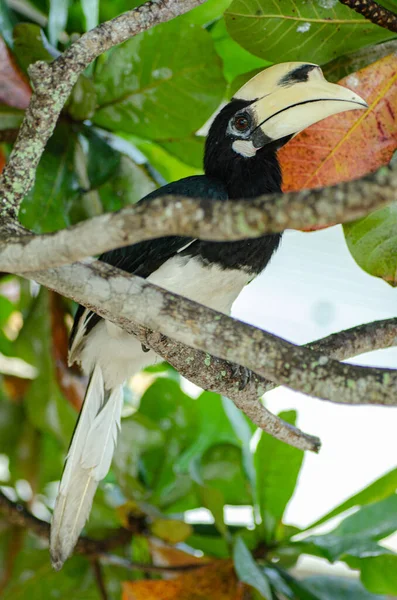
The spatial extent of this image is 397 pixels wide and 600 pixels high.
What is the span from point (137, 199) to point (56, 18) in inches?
11.9

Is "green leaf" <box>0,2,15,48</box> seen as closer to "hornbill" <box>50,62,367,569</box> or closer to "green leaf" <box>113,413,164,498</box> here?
"hornbill" <box>50,62,367,569</box>

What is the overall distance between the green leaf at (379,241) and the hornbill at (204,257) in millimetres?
142

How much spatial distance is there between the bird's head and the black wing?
69 millimetres

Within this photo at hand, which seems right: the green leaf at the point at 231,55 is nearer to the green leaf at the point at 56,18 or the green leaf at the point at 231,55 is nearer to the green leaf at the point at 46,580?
the green leaf at the point at 56,18

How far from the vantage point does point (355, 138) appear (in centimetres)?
90

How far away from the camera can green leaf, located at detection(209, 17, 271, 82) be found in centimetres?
115

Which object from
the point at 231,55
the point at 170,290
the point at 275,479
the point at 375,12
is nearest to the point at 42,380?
the point at 170,290

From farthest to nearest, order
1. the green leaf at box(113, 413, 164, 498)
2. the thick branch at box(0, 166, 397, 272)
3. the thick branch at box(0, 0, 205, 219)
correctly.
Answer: the green leaf at box(113, 413, 164, 498) → the thick branch at box(0, 0, 205, 219) → the thick branch at box(0, 166, 397, 272)

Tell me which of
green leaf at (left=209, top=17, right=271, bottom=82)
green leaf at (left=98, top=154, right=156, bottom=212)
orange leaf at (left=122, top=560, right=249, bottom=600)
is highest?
green leaf at (left=209, top=17, right=271, bottom=82)

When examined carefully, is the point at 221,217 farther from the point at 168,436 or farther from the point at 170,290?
the point at 168,436

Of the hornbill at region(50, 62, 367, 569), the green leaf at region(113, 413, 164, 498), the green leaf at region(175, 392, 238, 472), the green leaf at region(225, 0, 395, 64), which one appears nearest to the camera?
the green leaf at region(225, 0, 395, 64)

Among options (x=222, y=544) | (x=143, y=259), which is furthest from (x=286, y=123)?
(x=222, y=544)

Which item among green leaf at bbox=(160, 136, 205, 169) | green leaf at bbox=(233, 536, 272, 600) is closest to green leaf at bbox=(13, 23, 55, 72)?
green leaf at bbox=(160, 136, 205, 169)

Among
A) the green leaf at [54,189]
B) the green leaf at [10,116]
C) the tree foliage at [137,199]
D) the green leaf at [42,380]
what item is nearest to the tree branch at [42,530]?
the tree foliage at [137,199]
